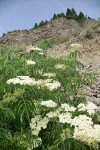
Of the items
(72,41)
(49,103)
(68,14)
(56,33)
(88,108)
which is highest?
(68,14)

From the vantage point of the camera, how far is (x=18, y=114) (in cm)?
1020

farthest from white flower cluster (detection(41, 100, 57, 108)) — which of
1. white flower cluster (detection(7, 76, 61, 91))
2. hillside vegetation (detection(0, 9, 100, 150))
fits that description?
white flower cluster (detection(7, 76, 61, 91))

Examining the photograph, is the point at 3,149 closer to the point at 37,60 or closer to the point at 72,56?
the point at 37,60

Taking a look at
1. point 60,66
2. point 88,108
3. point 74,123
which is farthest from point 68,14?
point 74,123

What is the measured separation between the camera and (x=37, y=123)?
34.0ft

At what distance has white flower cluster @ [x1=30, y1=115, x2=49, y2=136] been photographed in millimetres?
10203

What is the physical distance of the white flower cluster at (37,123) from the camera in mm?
10203

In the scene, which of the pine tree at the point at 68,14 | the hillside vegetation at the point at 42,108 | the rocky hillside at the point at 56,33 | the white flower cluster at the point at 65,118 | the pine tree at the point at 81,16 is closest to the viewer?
the hillside vegetation at the point at 42,108

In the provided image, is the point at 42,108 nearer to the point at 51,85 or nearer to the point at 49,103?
the point at 49,103

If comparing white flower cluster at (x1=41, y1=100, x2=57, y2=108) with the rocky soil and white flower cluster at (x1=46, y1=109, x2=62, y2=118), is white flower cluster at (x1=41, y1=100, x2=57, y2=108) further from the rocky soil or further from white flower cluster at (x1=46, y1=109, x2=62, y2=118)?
the rocky soil

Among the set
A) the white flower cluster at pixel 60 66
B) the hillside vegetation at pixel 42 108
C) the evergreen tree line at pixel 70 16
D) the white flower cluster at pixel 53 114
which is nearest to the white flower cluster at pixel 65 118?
the hillside vegetation at pixel 42 108

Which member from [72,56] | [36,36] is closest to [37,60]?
[72,56]

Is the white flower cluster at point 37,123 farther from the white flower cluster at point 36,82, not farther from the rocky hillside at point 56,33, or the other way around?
the rocky hillside at point 56,33

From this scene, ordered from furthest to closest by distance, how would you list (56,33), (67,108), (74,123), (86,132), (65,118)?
1. (56,33)
2. (67,108)
3. (65,118)
4. (74,123)
5. (86,132)
